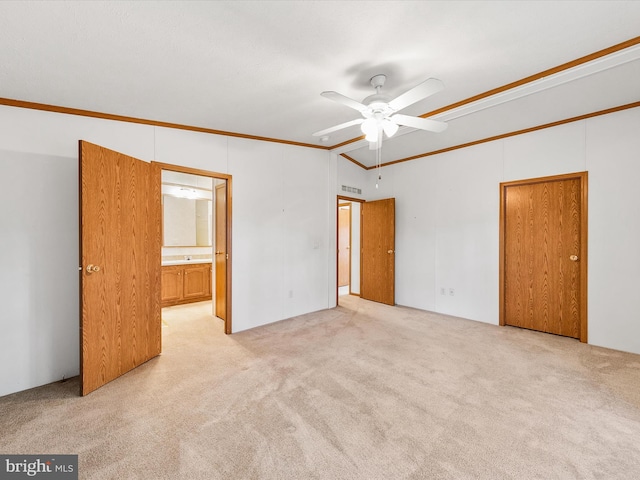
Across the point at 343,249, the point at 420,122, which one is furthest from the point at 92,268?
the point at 343,249

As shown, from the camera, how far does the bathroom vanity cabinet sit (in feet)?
16.4

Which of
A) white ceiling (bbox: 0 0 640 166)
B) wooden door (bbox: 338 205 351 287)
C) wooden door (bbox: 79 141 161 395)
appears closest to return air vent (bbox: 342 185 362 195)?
wooden door (bbox: 338 205 351 287)

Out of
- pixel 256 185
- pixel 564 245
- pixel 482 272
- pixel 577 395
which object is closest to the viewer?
pixel 577 395

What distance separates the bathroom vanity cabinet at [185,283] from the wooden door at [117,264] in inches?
81.6

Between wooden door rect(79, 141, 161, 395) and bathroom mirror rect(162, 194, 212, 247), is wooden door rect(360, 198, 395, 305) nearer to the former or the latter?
bathroom mirror rect(162, 194, 212, 247)

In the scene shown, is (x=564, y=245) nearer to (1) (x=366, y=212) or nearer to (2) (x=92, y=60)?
(1) (x=366, y=212)

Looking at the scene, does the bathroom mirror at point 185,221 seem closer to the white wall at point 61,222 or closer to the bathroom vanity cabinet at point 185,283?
the bathroom vanity cabinet at point 185,283

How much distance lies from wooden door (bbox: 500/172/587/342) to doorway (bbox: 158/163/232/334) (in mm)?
3776

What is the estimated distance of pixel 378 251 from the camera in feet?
18.3

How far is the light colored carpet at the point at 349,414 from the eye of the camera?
1.66 m

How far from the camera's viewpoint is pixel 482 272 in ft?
14.1

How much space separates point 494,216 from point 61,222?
5061 mm

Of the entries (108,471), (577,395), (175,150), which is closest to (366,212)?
(175,150)

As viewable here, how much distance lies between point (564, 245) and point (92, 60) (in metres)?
5.12
